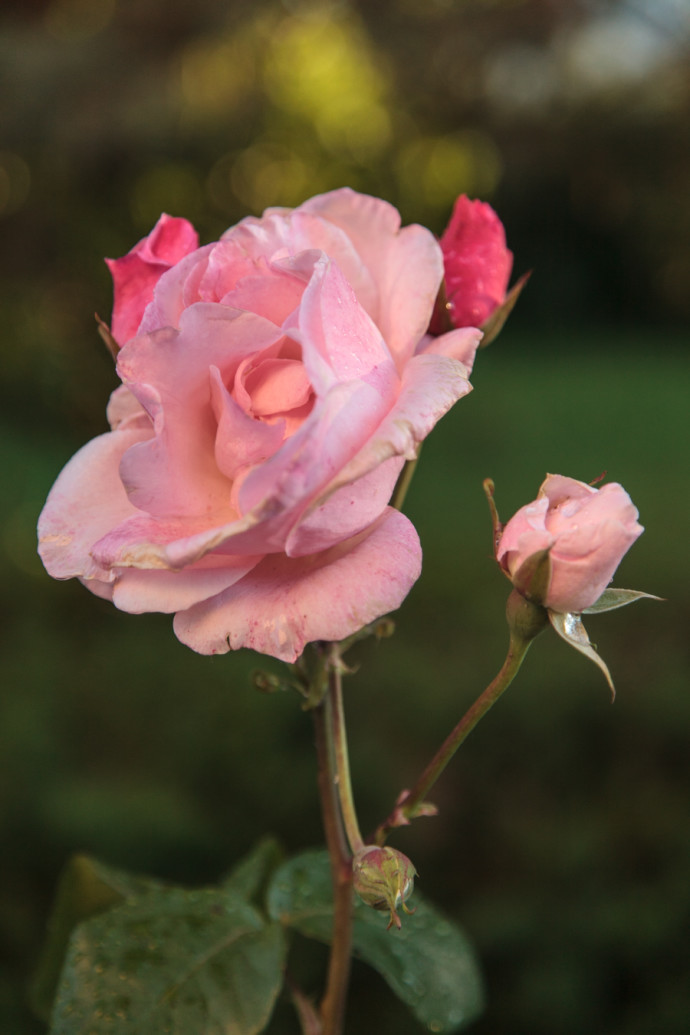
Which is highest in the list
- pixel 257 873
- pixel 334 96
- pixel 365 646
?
pixel 257 873

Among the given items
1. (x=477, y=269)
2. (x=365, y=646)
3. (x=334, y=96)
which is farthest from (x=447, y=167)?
(x=477, y=269)

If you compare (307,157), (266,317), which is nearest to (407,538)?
(266,317)

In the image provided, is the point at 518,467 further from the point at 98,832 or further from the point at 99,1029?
the point at 99,1029

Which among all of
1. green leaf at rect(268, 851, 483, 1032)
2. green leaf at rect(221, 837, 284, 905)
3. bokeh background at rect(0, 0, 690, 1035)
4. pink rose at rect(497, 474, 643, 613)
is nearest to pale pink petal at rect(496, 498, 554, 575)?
pink rose at rect(497, 474, 643, 613)

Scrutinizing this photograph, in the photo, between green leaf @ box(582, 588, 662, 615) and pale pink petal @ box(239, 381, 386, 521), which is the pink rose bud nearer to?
pale pink petal @ box(239, 381, 386, 521)

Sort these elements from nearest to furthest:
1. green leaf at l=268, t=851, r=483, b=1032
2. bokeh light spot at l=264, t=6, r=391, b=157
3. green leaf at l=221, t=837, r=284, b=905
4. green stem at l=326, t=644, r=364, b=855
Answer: green stem at l=326, t=644, r=364, b=855 < green leaf at l=268, t=851, r=483, b=1032 < green leaf at l=221, t=837, r=284, b=905 < bokeh light spot at l=264, t=6, r=391, b=157

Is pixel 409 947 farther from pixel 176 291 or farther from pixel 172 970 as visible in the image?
pixel 176 291

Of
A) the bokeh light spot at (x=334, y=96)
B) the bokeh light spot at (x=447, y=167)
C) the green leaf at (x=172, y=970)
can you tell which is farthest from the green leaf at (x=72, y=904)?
the bokeh light spot at (x=447, y=167)

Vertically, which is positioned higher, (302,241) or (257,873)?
(302,241)
